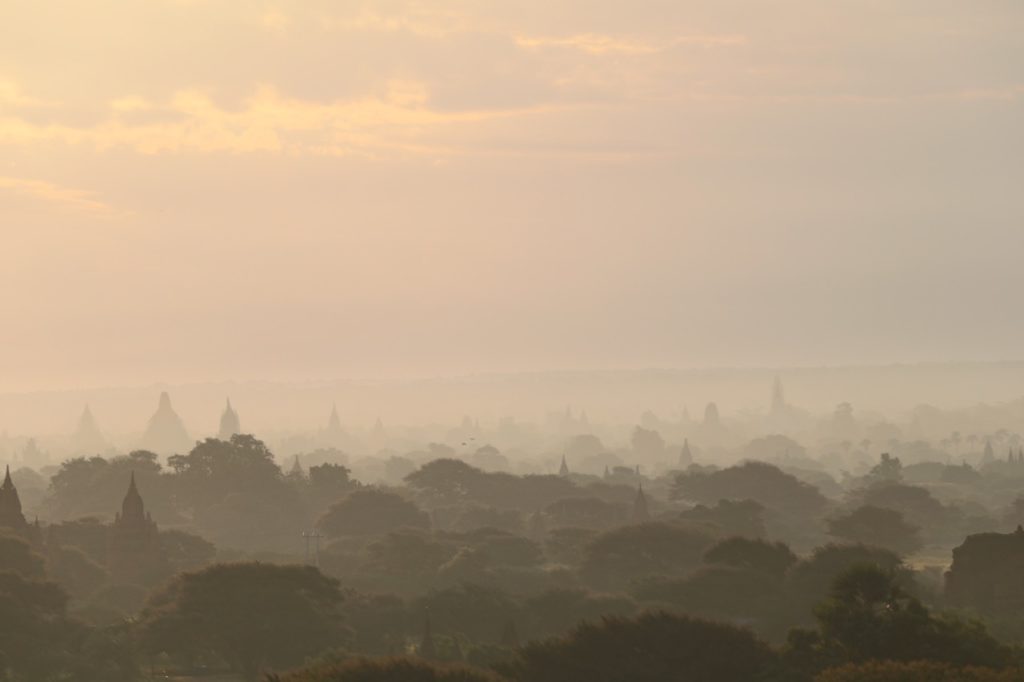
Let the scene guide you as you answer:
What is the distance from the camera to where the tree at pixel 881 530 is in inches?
4722

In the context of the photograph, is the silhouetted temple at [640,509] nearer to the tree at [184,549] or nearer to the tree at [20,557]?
the tree at [184,549]

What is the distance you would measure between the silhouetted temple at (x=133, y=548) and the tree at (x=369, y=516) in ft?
113

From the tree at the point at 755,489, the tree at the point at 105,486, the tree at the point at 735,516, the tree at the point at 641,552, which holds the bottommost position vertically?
the tree at the point at 641,552

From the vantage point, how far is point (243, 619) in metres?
74.1

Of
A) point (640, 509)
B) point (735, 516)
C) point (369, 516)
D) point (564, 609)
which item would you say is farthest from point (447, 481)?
point (564, 609)

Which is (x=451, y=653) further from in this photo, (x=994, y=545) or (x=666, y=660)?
(x=994, y=545)

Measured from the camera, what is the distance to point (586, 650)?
56062 millimetres

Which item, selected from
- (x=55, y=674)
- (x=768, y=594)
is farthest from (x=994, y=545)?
(x=55, y=674)

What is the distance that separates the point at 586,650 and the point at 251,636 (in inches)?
913

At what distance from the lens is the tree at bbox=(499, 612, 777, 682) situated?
55094 millimetres

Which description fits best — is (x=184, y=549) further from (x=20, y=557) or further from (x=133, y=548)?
(x=20, y=557)

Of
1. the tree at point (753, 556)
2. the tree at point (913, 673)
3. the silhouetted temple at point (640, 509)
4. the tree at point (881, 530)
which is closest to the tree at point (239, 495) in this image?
the silhouetted temple at point (640, 509)

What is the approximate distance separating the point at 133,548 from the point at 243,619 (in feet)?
105

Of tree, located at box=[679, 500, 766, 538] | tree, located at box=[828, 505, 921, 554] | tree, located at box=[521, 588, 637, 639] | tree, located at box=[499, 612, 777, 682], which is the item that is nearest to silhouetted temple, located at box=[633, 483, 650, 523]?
tree, located at box=[679, 500, 766, 538]
